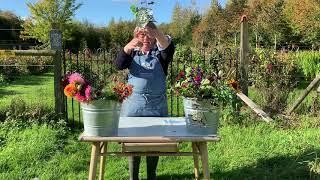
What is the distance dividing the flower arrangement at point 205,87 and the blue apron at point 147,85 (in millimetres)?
422

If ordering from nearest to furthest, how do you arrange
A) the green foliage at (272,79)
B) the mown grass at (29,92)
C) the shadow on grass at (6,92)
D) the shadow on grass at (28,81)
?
1. the mown grass at (29,92)
2. the green foliage at (272,79)
3. the shadow on grass at (6,92)
4. the shadow on grass at (28,81)

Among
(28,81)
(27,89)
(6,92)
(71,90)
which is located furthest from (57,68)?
(28,81)

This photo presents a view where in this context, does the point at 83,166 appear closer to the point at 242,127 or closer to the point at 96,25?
the point at 242,127

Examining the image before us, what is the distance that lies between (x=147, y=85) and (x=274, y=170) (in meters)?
1.81

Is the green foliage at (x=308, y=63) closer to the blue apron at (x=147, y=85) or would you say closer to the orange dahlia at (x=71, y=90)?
the blue apron at (x=147, y=85)

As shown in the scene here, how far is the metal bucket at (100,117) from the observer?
11.4 ft

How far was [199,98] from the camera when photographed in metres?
3.57

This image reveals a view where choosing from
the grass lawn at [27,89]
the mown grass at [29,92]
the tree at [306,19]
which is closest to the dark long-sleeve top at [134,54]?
the mown grass at [29,92]

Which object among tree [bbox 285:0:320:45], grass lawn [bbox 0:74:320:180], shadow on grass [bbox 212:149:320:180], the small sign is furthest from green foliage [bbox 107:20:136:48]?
shadow on grass [bbox 212:149:320:180]

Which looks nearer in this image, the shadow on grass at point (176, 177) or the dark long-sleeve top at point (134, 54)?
the dark long-sleeve top at point (134, 54)

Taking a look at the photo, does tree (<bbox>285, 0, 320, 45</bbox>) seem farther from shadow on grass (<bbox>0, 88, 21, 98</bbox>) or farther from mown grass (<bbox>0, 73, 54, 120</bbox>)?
shadow on grass (<bbox>0, 88, 21, 98</bbox>)

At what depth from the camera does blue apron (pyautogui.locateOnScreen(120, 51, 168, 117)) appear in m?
4.21

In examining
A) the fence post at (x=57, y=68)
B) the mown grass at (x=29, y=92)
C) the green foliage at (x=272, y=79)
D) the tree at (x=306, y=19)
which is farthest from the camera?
the tree at (x=306, y=19)

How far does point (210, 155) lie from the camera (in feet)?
19.0
